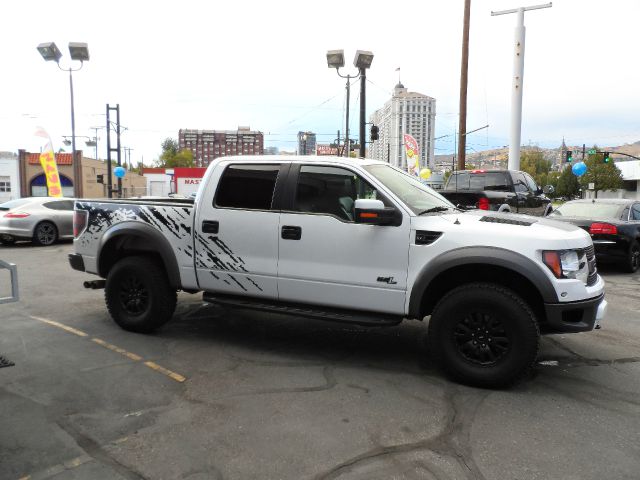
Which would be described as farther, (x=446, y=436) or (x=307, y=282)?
(x=307, y=282)

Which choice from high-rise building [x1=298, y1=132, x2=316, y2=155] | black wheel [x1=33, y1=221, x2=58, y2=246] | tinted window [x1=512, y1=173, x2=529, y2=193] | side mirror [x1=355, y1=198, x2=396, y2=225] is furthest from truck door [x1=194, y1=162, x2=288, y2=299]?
high-rise building [x1=298, y1=132, x2=316, y2=155]

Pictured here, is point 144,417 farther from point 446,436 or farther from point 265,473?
point 446,436

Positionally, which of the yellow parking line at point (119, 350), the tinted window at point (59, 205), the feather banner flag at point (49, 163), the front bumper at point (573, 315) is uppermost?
the feather banner flag at point (49, 163)

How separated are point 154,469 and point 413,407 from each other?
6.07 feet

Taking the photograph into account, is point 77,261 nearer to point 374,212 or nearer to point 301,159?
point 301,159

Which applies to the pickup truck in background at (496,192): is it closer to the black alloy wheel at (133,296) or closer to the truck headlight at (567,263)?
the truck headlight at (567,263)

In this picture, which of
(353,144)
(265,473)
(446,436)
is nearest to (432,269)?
(446,436)

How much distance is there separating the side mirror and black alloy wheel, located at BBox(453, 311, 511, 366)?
1016 mm

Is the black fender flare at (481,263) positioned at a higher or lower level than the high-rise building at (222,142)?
lower

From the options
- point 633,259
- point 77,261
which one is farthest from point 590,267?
point 633,259

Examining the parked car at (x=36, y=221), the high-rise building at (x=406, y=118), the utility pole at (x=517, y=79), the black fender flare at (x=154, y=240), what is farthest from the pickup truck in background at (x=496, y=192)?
the high-rise building at (x=406, y=118)

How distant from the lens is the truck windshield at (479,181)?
1160 centimetres

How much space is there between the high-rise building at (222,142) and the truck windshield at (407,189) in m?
39.2

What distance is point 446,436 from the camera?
3.30 meters
